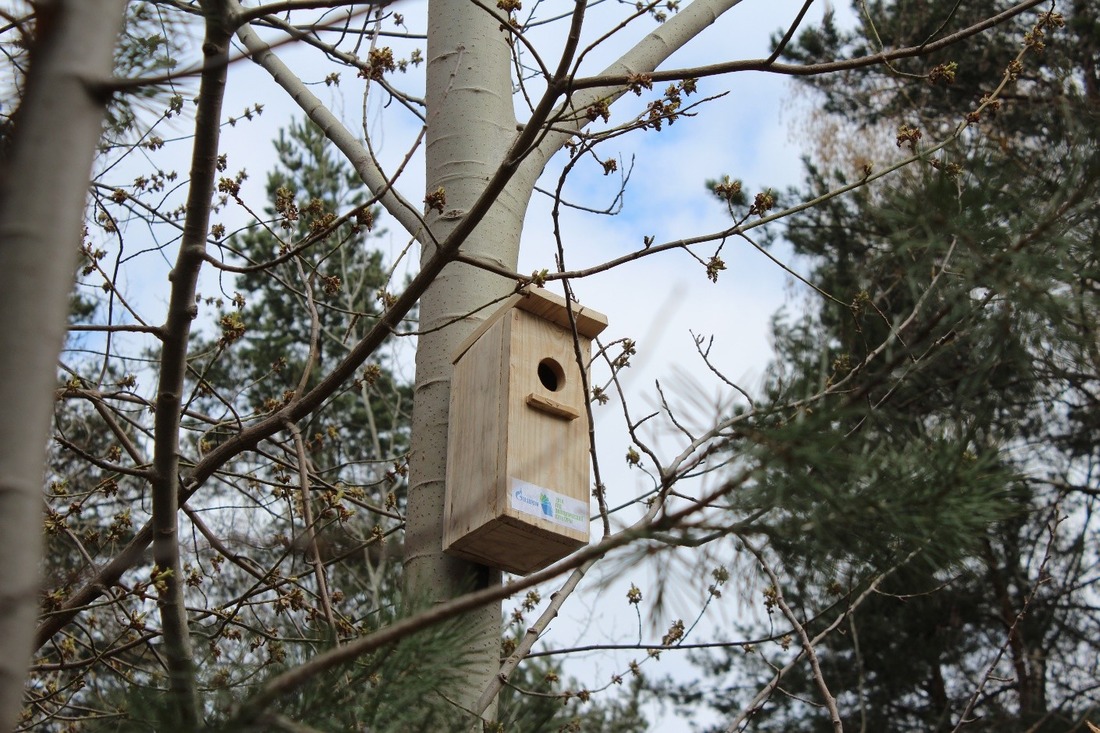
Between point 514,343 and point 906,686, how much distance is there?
769cm

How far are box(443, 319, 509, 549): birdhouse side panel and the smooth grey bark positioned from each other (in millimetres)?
1521

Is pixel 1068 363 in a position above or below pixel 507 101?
below

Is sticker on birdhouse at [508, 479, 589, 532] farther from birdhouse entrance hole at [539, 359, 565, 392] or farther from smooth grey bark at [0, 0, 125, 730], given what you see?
smooth grey bark at [0, 0, 125, 730]

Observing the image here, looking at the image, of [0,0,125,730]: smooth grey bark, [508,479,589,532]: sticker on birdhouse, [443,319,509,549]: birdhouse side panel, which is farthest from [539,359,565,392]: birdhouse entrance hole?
[0,0,125,730]: smooth grey bark

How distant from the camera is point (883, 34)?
32.1ft

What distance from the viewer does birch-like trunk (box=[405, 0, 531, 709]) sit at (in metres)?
2.75

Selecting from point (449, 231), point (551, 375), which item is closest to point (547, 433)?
point (551, 375)

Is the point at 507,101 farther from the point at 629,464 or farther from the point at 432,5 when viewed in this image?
the point at 629,464

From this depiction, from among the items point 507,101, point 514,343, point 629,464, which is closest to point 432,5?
point 507,101

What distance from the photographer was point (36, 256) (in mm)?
1112

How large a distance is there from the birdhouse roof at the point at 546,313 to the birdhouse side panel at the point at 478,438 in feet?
0.09

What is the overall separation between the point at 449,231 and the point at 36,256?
1.92 metres

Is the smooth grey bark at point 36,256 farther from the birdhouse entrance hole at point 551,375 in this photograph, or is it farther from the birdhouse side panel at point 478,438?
the birdhouse entrance hole at point 551,375

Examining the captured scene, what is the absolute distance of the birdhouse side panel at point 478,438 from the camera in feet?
8.66
